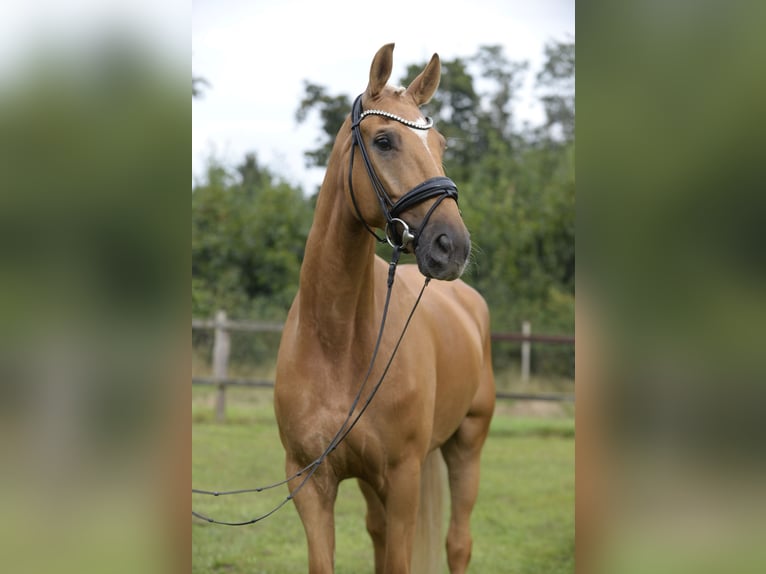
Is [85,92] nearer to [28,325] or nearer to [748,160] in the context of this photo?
[28,325]

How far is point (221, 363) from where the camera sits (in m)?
10.6

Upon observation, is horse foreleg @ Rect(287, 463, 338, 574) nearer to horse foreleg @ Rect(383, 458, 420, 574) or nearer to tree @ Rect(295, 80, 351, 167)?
horse foreleg @ Rect(383, 458, 420, 574)

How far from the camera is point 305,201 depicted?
1294 centimetres

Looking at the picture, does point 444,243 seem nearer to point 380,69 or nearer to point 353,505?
point 380,69

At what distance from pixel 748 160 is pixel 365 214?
6.77 ft

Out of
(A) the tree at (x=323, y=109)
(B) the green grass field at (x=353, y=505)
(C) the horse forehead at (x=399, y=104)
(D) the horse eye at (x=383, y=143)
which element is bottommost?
(B) the green grass field at (x=353, y=505)

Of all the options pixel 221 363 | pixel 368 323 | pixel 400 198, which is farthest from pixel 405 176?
pixel 221 363

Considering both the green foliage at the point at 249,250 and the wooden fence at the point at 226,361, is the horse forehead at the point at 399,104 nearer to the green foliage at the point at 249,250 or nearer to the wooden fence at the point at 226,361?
the wooden fence at the point at 226,361

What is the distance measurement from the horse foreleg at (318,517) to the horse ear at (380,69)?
1.63m

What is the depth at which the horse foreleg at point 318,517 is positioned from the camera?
3.10 metres

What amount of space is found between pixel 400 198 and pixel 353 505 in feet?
15.9

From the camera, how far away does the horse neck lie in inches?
119

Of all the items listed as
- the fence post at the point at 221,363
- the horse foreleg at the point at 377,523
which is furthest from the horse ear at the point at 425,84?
the fence post at the point at 221,363

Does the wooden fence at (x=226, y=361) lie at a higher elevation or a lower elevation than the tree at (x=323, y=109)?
lower
